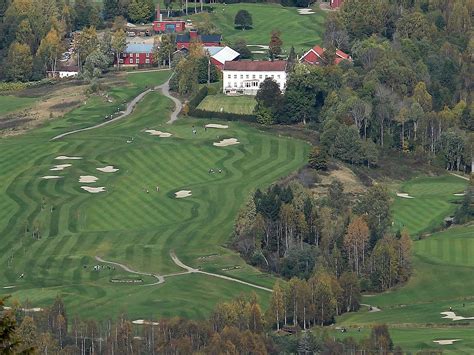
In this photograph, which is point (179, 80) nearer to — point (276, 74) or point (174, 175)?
point (276, 74)

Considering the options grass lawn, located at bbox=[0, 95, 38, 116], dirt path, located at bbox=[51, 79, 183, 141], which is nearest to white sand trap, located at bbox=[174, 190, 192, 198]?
dirt path, located at bbox=[51, 79, 183, 141]

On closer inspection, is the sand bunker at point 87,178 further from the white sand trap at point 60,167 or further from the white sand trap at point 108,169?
the white sand trap at point 60,167

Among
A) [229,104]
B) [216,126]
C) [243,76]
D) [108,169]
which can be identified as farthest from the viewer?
[243,76]

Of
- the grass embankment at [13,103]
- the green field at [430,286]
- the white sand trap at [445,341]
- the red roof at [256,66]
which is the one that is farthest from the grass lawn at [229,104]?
the white sand trap at [445,341]

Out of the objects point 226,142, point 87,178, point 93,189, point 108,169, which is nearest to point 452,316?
point 93,189

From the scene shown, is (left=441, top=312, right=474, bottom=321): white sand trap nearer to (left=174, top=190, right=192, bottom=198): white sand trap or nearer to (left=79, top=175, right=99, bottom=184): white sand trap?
(left=174, top=190, right=192, bottom=198): white sand trap

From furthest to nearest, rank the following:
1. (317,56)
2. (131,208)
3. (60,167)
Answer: (317,56) → (60,167) → (131,208)

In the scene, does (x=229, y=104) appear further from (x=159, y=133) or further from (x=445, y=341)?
(x=445, y=341)
